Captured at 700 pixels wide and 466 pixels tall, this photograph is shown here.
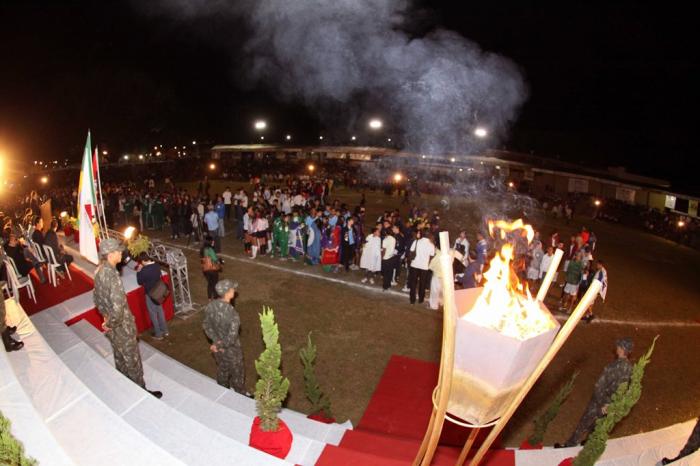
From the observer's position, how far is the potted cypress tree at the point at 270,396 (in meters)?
3.32

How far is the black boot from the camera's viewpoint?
16.2ft

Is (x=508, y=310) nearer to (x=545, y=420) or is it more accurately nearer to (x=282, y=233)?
(x=545, y=420)

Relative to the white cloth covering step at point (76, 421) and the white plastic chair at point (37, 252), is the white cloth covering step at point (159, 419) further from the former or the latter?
the white plastic chair at point (37, 252)

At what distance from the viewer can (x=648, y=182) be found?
83.8 feet

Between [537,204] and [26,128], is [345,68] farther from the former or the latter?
[26,128]

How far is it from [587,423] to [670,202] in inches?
850

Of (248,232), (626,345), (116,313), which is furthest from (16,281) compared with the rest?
(626,345)

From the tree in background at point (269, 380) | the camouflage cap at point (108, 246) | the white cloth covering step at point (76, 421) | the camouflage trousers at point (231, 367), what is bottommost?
the camouflage trousers at point (231, 367)

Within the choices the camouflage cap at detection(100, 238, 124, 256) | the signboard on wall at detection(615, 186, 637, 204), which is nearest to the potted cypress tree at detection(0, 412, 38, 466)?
the camouflage cap at detection(100, 238, 124, 256)

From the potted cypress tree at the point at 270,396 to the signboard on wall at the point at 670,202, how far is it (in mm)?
24550

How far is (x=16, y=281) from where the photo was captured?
7070mm

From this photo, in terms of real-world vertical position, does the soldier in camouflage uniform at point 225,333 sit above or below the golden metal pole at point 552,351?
below

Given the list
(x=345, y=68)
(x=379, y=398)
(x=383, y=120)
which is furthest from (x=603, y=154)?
(x=379, y=398)

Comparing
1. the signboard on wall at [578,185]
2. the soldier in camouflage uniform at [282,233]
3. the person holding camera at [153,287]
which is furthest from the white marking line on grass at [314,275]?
the signboard on wall at [578,185]
